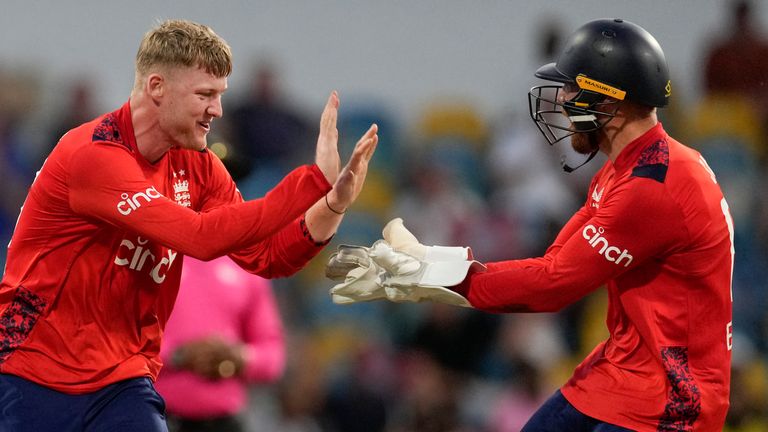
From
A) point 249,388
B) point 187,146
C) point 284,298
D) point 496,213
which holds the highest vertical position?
point 187,146

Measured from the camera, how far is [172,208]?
3.56 metres

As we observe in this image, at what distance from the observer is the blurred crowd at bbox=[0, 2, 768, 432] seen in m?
7.43

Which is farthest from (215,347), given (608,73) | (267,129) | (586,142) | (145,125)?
(267,129)

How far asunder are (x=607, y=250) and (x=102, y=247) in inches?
64.0

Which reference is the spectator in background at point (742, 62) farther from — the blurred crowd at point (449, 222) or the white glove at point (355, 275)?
the white glove at point (355, 275)

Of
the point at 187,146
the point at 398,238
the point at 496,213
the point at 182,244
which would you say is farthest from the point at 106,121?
the point at 496,213

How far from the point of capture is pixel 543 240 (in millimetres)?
7719

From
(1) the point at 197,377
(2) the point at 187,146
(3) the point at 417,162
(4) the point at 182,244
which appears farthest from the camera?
(3) the point at 417,162

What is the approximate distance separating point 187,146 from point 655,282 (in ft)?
5.23

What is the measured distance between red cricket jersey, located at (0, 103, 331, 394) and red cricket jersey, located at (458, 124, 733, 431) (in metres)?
0.82

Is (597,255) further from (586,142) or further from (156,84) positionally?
(156,84)

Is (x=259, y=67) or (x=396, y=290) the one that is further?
(x=259, y=67)

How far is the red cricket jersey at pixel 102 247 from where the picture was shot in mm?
3555

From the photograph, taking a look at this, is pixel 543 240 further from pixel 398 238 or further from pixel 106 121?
pixel 106 121
